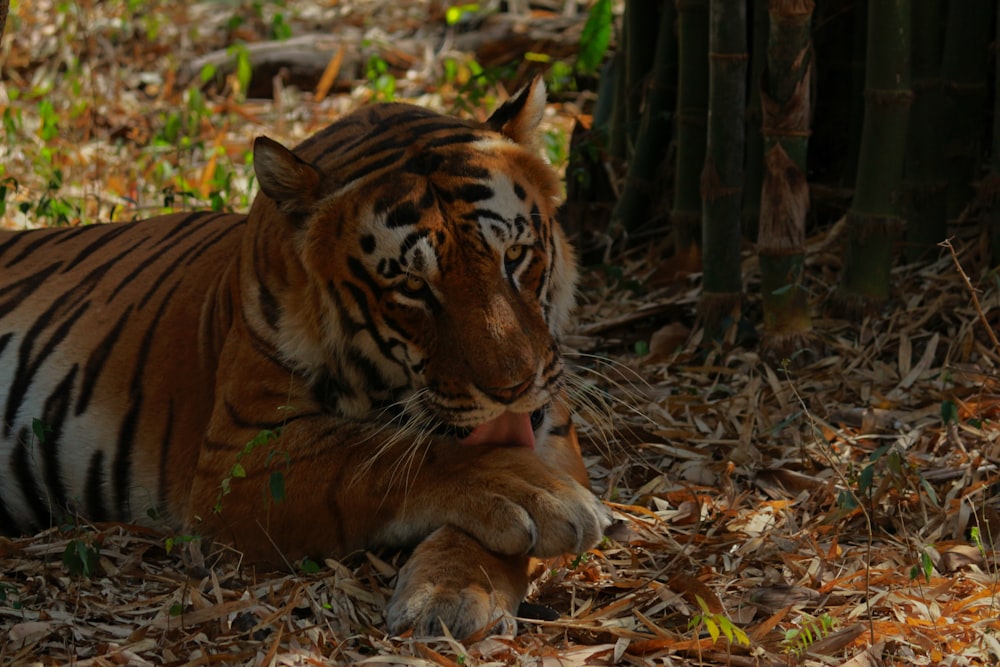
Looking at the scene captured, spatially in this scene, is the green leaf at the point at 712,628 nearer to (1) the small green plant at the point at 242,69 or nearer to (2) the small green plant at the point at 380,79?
(2) the small green plant at the point at 380,79

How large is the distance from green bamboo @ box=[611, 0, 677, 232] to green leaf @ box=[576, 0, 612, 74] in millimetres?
2185

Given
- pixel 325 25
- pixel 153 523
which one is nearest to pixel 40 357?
pixel 153 523

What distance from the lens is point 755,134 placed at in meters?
4.43

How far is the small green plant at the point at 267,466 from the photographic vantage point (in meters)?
2.70

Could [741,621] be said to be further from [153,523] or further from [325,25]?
[325,25]

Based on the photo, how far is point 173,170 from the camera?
6.47 m

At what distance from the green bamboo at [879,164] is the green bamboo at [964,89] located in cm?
43

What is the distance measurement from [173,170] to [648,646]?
4707mm

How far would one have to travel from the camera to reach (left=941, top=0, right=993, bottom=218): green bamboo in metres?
4.09

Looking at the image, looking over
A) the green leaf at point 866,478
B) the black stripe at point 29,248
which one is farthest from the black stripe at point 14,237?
the green leaf at point 866,478

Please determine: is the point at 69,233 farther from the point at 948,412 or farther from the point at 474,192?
the point at 948,412

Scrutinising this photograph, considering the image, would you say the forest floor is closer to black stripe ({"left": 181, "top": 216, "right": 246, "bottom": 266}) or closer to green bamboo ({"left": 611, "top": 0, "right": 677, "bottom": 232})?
green bamboo ({"left": 611, "top": 0, "right": 677, "bottom": 232})

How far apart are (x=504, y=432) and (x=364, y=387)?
36 centimetres

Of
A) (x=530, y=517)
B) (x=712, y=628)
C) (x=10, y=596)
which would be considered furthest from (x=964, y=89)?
(x=10, y=596)
